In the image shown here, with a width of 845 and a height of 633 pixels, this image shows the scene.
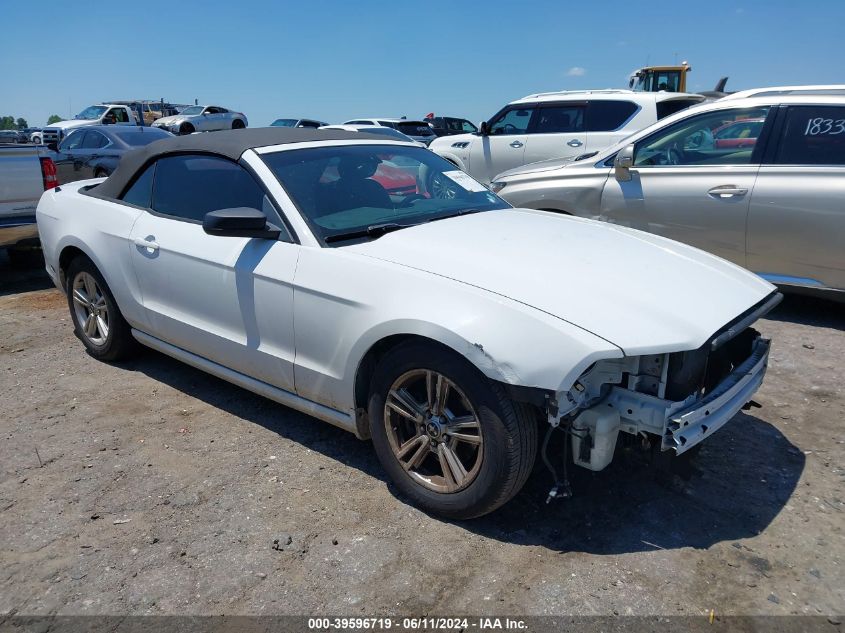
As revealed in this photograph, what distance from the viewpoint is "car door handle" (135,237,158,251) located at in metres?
4.03

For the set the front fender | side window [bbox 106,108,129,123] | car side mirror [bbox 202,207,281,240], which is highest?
side window [bbox 106,108,129,123]

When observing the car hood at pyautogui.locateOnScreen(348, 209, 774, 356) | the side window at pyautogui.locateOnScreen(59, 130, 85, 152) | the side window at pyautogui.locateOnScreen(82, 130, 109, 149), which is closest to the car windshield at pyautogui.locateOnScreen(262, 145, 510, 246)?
the car hood at pyautogui.locateOnScreen(348, 209, 774, 356)

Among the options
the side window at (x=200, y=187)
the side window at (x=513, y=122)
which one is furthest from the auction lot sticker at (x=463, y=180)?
the side window at (x=513, y=122)

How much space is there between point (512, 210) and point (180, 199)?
2003mm

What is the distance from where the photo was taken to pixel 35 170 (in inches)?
278

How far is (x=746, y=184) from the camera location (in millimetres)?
5477

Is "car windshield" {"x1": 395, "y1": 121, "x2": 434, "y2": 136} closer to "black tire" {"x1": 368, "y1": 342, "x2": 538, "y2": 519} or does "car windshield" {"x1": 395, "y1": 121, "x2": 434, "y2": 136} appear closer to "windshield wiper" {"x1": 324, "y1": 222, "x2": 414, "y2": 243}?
"windshield wiper" {"x1": 324, "y1": 222, "x2": 414, "y2": 243}

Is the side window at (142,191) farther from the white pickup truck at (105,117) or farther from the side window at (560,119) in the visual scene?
the white pickup truck at (105,117)

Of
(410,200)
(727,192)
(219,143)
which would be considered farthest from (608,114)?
(219,143)

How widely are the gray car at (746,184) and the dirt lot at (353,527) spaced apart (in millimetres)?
1507

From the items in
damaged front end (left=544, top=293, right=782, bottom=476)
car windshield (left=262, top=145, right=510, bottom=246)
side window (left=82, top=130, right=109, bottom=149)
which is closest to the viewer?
damaged front end (left=544, top=293, right=782, bottom=476)

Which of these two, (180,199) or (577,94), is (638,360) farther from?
(577,94)

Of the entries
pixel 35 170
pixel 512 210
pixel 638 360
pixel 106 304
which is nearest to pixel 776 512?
pixel 638 360

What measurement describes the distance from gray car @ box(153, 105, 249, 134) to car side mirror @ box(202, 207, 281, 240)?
61.2ft
